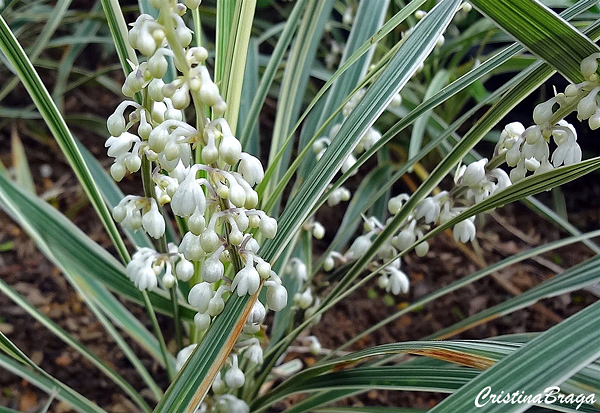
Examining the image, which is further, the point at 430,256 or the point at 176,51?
the point at 430,256

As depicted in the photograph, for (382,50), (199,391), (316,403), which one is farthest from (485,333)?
(199,391)

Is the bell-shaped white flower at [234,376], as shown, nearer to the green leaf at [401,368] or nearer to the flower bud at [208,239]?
the green leaf at [401,368]

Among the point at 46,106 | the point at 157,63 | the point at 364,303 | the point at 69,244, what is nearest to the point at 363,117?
the point at 157,63

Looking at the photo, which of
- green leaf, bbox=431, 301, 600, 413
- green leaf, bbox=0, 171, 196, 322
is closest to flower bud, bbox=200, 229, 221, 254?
green leaf, bbox=431, 301, 600, 413

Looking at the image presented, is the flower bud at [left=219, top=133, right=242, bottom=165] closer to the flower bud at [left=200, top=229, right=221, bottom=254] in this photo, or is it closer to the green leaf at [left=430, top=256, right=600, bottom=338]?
the flower bud at [left=200, top=229, right=221, bottom=254]

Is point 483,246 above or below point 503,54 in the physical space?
above

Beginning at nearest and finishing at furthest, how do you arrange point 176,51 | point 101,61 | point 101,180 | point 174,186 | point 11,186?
point 176,51
point 174,186
point 11,186
point 101,180
point 101,61

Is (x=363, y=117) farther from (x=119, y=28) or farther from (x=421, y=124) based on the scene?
(x=421, y=124)

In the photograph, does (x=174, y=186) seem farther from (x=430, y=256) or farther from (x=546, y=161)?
(x=430, y=256)
